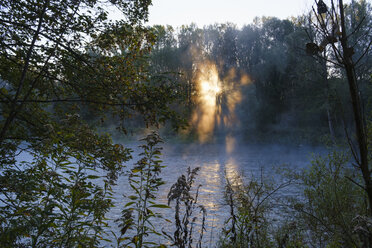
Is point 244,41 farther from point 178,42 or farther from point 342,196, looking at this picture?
point 342,196

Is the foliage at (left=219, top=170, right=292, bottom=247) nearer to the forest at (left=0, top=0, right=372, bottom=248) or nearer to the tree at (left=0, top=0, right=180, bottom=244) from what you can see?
the forest at (left=0, top=0, right=372, bottom=248)

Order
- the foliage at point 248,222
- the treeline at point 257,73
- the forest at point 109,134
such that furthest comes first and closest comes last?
the treeline at point 257,73 < the foliage at point 248,222 < the forest at point 109,134

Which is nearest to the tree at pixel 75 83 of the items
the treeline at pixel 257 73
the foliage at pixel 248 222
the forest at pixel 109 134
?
the forest at pixel 109 134

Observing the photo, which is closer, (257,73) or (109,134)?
(109,134)

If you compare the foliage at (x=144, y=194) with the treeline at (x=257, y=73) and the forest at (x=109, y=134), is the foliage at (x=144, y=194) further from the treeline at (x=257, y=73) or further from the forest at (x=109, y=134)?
the treeline at (x=257, y=73)

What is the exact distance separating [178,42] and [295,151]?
23391 millimetres

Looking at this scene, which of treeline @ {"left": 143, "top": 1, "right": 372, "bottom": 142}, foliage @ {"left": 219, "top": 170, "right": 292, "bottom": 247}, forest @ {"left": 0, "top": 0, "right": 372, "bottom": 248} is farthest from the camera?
treeline @ {"left": 143, "top": 1, "right": 372, "bottom": 142}

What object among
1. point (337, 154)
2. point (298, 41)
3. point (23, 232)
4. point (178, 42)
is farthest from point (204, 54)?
point (23, 232)

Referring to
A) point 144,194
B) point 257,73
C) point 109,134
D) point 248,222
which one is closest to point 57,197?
point 144,194

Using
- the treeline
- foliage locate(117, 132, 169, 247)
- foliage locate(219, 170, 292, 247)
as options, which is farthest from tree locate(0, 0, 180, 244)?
the treeline

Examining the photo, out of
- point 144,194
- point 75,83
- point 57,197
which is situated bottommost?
point 57,197

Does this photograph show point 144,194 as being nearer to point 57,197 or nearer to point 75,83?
point 57,197

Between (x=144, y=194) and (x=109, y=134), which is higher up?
(x=109, y=134)

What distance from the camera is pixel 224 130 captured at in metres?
35.5
